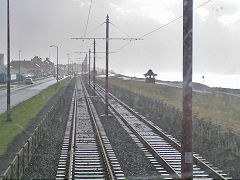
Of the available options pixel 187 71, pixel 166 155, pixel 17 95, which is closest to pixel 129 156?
pixel 166 155

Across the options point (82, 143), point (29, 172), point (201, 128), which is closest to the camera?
point (29, 172)

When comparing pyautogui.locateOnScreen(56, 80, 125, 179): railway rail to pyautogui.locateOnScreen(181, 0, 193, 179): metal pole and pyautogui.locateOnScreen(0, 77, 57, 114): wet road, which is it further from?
pyautogui.locateOnScreen(0, 77, 57, 114): wet road

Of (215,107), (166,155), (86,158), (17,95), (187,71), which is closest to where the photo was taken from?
(187,71)

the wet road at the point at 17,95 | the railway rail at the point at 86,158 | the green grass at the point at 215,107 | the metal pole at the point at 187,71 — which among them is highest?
the metal pole at the point at 187,71

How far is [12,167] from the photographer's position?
34.1 ft

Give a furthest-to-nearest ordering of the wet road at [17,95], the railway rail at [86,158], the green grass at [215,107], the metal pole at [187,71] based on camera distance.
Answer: the wet road at [17,95] < the green grass at [215,107] < the railway rail at [86,158] < the metal pole at [187,71]

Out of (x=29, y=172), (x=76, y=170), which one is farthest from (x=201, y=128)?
(x=29, y=172)

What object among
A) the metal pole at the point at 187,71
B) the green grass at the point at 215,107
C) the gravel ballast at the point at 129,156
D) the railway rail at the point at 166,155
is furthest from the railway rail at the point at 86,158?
the green grass at the point at 215,107

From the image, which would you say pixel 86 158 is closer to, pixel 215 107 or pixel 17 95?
pixel 215 107

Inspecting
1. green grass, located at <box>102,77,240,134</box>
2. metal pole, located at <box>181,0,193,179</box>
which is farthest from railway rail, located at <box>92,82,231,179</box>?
green grass, located at <box>102,77,240,134</box>

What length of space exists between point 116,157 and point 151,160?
5.22 ft

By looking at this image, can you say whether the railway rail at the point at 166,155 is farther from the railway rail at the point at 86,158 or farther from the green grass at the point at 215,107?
the green grass at the point at 215,107

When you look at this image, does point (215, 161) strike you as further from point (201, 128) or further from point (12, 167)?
point (12, 167)

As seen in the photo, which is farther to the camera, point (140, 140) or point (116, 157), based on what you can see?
point (140, 140)
